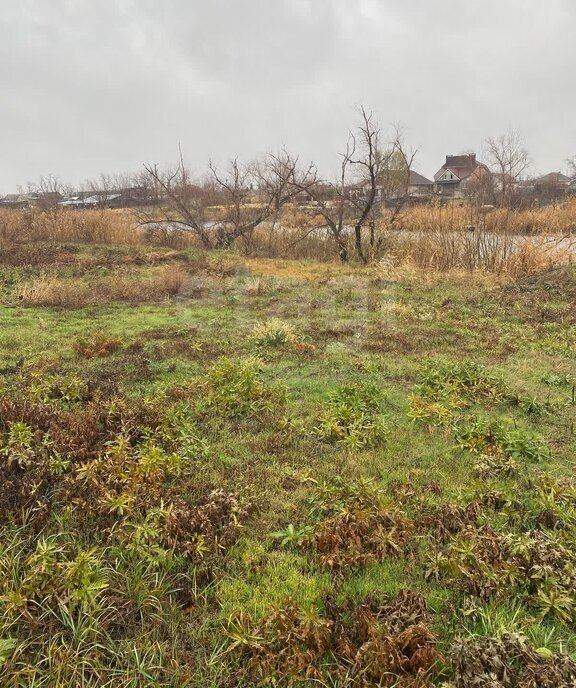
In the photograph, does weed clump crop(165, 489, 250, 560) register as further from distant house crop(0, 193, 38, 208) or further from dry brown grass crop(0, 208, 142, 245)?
distant house crop(0, 193, 38, 208)

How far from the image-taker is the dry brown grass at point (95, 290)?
9.95 m

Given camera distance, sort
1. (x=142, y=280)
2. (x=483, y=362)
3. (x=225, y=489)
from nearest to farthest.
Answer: (x=225, y=489), (x=483, y=362), (x=142, y=280)

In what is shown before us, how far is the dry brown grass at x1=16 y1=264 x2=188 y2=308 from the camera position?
9.95 metres

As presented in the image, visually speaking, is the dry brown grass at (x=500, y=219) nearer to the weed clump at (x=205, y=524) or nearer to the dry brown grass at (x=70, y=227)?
the dry brown grass at (x=70, y=227)

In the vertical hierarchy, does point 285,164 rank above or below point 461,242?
above

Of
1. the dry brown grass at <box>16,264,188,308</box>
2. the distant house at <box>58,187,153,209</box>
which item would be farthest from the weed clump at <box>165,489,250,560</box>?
the distant house at <box>58,187,153,209</box>

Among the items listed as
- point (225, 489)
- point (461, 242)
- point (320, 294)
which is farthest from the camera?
point (461, 242)

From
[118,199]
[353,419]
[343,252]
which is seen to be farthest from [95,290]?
[118,199]

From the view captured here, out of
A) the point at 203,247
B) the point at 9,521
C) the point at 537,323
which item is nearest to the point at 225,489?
the point at 9,521

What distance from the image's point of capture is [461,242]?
14273 millimetres

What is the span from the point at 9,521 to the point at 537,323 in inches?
328

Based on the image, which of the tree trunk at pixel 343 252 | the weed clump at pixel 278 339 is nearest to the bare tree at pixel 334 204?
the tree trunk at pixel 343 252

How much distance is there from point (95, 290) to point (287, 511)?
9289mm

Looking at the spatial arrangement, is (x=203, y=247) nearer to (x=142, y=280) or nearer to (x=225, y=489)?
(x=142, y=280)
